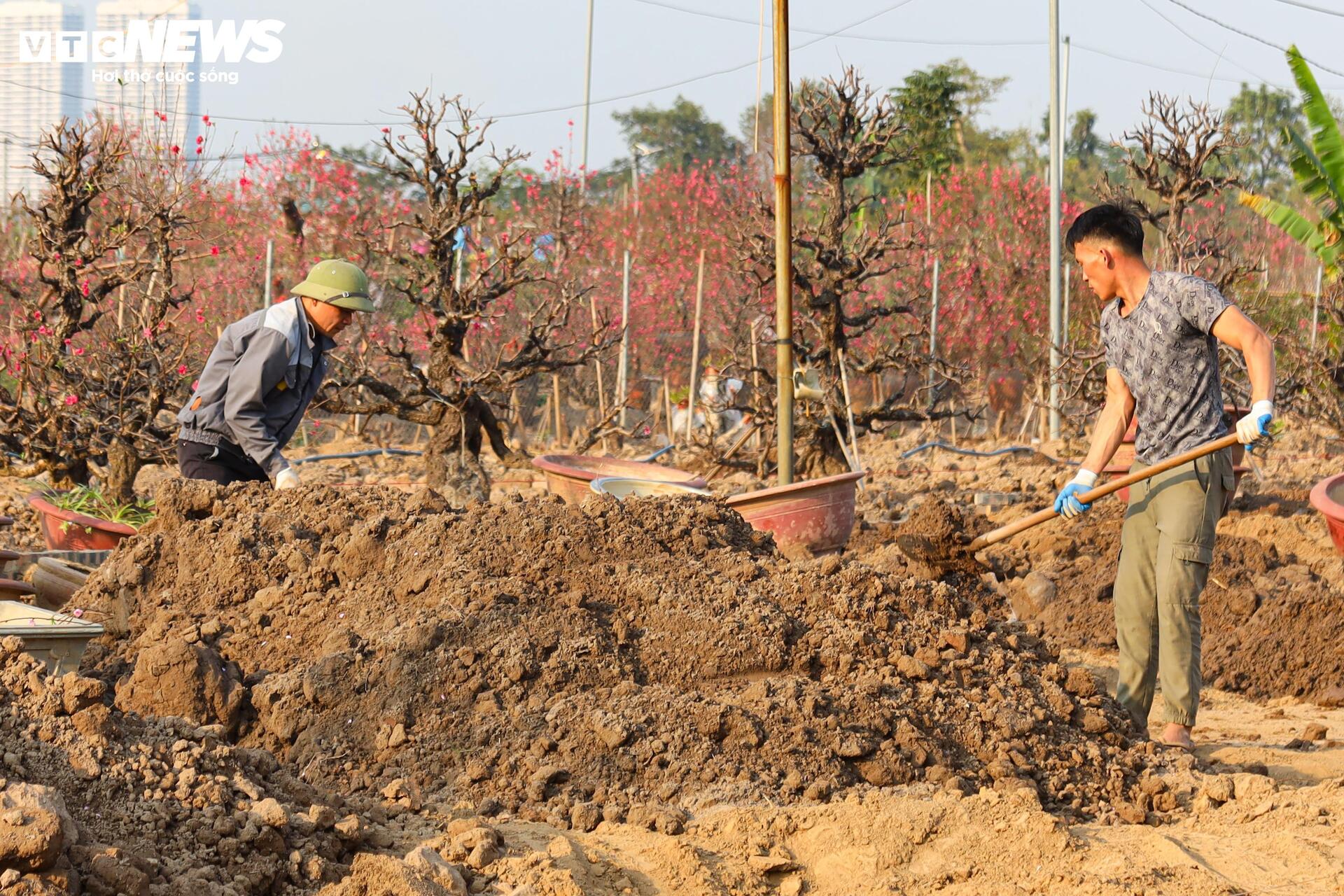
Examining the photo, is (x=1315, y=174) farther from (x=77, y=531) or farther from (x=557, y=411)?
(x=77, y=531)

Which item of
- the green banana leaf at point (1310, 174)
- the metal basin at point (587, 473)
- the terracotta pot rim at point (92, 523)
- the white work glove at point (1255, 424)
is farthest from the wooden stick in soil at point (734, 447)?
the white work glove at point (1255, 424)

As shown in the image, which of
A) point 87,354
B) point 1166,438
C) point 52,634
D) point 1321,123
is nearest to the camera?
point 52,634

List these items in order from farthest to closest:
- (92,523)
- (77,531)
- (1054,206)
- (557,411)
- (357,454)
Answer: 1. (1054,206)
2. (557,411)
3. (357,454)
4. (77,531)
5. (92,523)

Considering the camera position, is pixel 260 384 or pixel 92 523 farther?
pixel 92 523

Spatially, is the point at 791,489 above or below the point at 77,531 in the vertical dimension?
above

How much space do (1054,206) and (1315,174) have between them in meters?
4.43

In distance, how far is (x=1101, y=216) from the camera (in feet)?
14.1

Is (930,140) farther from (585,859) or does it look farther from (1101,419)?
(585,859)

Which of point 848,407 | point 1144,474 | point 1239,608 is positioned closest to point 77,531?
point 1144,474

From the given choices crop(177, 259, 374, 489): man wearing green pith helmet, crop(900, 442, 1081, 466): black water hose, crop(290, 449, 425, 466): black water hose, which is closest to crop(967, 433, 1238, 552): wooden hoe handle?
crop(177, 259, 374, 489): man wearing green pith helmet

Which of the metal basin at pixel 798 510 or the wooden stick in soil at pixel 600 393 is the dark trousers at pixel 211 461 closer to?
the metal basin at pixel 798 510

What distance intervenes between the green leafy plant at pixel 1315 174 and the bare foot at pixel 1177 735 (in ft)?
21.2

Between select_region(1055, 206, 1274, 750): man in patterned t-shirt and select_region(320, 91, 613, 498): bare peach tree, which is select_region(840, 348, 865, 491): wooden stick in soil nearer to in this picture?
select_region(320, 91, 613, 498): bare peach tree

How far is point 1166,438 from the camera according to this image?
Answer: 171 inches
